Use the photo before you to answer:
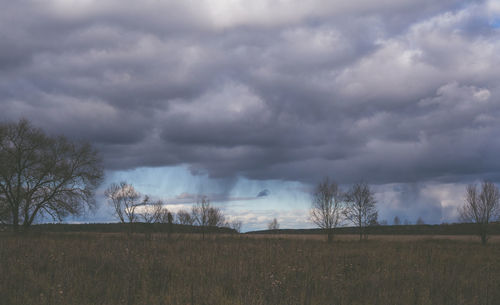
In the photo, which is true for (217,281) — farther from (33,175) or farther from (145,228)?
(33,175)

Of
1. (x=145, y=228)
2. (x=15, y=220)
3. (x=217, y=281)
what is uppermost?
(x=145, y=228)

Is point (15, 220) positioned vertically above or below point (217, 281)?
below

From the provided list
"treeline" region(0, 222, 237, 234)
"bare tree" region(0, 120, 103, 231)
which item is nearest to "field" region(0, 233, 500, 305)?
"treeline" region(0, 222, 237, 234)

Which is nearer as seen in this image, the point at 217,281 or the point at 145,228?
the point at 217,281

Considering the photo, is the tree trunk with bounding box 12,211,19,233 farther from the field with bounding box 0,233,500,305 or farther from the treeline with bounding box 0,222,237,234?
the field with bounding box 0,233,500,305

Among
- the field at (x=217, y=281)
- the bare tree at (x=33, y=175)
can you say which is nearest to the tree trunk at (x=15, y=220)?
the bare tree at (x=33, y=175)

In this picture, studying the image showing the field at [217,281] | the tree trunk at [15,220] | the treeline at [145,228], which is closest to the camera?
the field at [217,281]

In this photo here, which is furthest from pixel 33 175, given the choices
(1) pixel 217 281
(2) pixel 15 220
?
(1) pixel 217 281

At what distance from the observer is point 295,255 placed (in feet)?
44.2

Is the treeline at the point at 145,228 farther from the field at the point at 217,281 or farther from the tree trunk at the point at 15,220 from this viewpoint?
the field at the point at 217,281

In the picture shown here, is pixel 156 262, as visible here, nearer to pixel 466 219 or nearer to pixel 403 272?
pixel 403 272

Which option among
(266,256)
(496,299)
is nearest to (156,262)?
(266,256)

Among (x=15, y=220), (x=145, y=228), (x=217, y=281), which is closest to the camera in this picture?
(x=217, y=281)

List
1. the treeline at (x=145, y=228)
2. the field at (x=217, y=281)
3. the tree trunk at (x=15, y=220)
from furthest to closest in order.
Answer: the tree trunk at (x=15, y=220) < the treeline at (x=145, y=228) < the field at (x=217, y=281)
